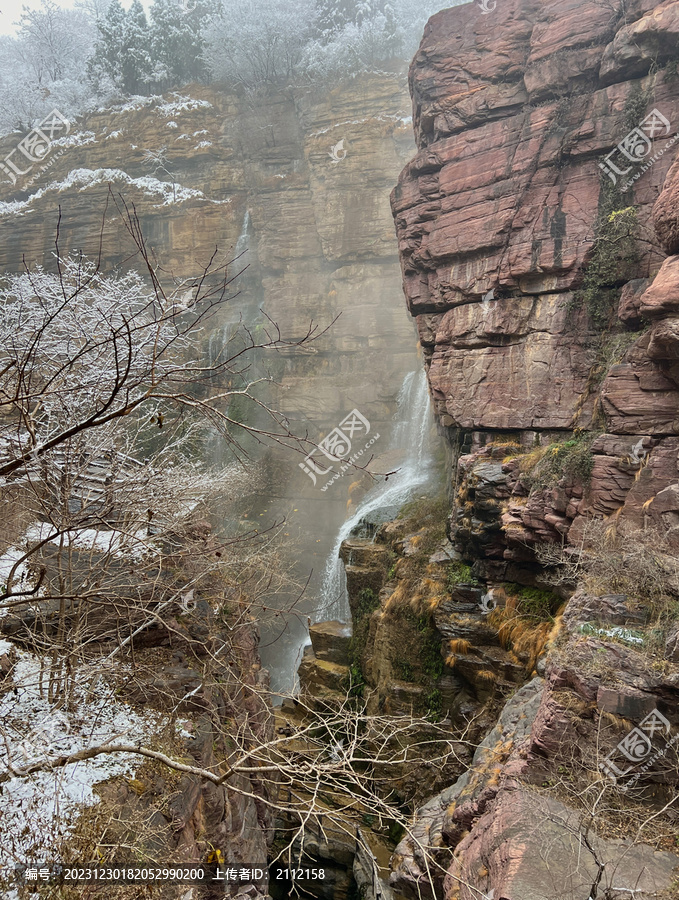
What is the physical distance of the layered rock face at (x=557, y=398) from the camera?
5578mm

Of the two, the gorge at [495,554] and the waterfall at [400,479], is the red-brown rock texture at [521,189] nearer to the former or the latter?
the gorge at [495,554]

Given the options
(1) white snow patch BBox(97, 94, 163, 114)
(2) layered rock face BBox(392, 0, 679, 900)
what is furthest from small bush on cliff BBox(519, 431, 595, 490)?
(1) white snow patch BBox(97, 94, 163, 114)

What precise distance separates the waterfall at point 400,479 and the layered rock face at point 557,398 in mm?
3790

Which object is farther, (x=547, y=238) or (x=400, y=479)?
(x=400, y=479)

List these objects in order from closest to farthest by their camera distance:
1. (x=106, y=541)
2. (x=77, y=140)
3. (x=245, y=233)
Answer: (x=106, y=541) < (x=245, y=233) < (x=77, y=140)

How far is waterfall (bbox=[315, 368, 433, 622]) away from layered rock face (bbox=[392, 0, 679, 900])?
12.4 feet

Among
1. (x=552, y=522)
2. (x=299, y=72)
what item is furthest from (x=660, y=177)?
(x=299, y=72)

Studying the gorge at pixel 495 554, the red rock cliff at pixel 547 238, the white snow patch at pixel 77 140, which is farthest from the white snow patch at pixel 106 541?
the white snow patch at pixel 77 140

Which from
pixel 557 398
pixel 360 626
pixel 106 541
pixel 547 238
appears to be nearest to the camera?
pixel 106 541

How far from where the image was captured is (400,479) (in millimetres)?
18422

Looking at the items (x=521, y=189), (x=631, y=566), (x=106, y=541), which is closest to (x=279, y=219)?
(x=521, y=189)

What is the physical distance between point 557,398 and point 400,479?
7501 mm

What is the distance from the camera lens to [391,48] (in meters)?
26.0

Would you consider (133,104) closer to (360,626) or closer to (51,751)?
(360,626)
